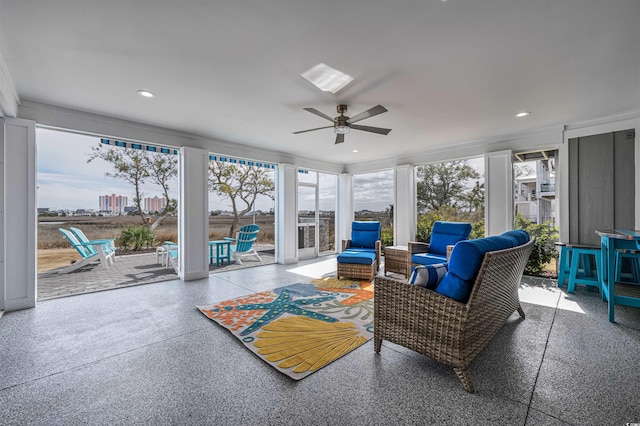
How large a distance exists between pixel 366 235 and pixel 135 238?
5.36 meters

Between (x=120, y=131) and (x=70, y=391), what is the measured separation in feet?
11.1

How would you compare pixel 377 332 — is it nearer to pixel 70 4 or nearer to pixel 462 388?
pixel 462 388

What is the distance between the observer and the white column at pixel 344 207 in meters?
7.36

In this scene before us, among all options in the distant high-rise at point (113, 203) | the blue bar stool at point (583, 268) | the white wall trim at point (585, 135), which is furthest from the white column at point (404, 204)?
the distant high-rise at point (113, 203)

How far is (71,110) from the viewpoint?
3512 millimetres

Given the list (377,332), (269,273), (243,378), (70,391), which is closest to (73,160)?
(269,273)

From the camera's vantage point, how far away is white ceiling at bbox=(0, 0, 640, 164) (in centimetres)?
180

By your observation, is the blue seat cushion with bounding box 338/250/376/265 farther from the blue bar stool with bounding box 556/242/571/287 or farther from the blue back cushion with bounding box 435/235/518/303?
the blue bar stool with bounding box 556/242/571/287

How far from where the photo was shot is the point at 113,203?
5.96m

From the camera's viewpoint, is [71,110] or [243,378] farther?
[71,110]

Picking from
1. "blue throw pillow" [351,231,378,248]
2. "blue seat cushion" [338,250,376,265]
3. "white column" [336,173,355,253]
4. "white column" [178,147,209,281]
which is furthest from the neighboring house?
"white column" [178,147,209,281]

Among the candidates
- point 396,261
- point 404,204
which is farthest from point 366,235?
point 404,204

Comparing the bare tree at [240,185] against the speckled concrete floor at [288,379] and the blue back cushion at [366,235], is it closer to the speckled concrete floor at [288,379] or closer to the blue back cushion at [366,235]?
the blue back cushion at [366,235]

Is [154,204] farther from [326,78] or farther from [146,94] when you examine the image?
[326,78]
